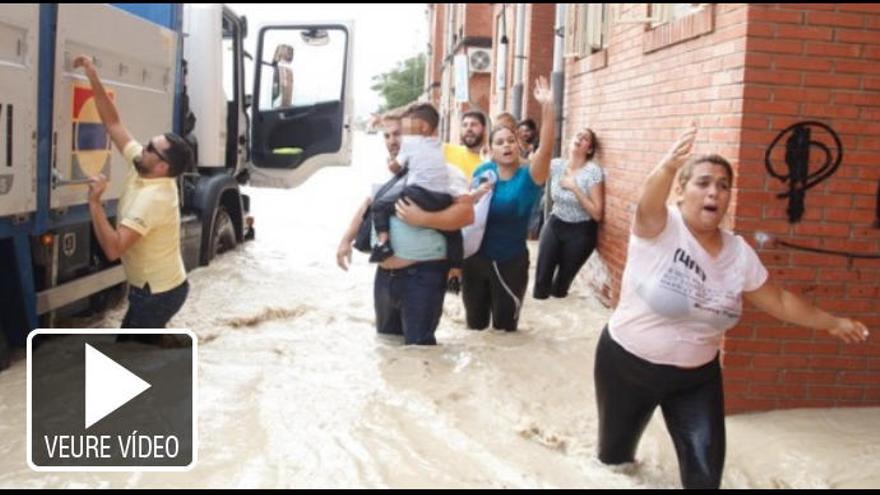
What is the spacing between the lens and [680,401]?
141 inches

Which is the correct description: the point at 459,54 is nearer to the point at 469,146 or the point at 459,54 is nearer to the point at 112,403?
the point at 469,146

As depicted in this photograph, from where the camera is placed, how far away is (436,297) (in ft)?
18.1

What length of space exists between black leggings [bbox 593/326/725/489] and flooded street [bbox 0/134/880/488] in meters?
0.36

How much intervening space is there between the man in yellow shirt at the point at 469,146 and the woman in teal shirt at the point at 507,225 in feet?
0.93

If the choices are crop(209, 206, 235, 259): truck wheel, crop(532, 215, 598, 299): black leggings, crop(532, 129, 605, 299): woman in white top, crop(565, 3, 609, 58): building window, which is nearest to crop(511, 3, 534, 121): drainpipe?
crop(565, 3, 609, 58): building window

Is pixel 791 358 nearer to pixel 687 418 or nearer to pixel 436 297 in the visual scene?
pixel 687 418

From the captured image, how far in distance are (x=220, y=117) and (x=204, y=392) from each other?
4641 mm

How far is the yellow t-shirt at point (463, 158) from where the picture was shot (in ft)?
21.3

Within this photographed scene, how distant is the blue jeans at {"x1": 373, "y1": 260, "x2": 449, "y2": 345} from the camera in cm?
546

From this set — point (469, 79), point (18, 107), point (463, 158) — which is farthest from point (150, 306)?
point (469, 79)

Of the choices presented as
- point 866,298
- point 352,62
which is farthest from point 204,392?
point 352,62

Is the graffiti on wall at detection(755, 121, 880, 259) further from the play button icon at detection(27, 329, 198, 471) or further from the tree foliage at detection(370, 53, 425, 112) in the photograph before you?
the tree foliage at detection(370, 53, 425, 112)

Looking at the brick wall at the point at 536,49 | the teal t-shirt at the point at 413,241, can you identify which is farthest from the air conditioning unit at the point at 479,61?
the teal t-shirt at the point at 413,241

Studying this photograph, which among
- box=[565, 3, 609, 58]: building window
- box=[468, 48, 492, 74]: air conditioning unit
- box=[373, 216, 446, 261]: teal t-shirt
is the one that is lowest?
box=[373, 216, 446, 261]: teal t-shirt
